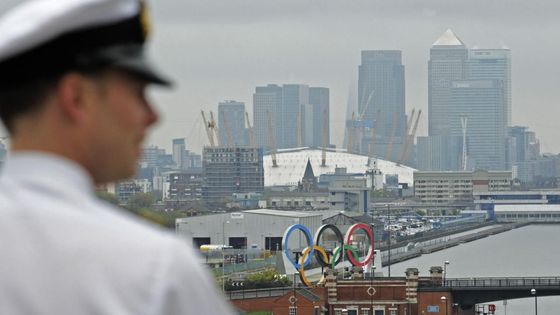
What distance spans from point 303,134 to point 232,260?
134410mm

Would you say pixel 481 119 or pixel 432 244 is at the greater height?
pixel 481 119

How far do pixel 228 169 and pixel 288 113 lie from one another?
2706 inches

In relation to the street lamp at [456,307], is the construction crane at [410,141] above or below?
above

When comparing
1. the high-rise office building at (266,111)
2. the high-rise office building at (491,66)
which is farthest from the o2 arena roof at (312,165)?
the high-rise office building at (491,66)

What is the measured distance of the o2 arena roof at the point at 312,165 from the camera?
14062 cm

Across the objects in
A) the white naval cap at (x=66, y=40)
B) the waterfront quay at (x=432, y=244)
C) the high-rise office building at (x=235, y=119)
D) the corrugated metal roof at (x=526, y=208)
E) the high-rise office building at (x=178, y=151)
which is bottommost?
the waterfront quay at (x=432, y=244)

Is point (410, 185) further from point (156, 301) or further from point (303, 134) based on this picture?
point (156, 301)

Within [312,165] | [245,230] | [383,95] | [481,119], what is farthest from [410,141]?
[245,230]

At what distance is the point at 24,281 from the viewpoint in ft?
4.83

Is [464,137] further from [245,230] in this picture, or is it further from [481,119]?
[245,230]

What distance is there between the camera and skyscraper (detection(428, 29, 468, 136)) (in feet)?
598

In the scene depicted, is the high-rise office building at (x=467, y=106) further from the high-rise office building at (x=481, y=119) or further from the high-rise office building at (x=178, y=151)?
the high-rise office building at (x=178, y=151)

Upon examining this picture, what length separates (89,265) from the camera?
1477mm

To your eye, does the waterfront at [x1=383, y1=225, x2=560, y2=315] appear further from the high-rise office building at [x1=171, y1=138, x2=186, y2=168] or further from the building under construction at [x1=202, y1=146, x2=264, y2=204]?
the high-rise office building at [x1=171, y1=138, x2=186, y2=168]
